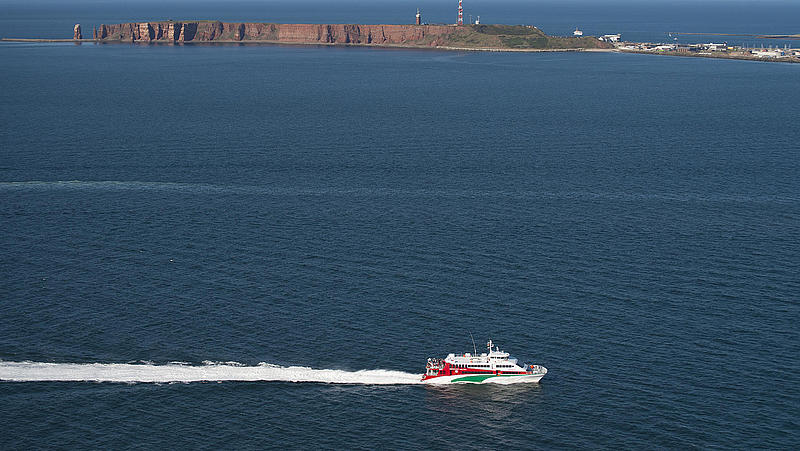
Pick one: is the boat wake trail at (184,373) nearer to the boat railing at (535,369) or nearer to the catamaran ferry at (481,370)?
the catamaran ferry at (481,370)

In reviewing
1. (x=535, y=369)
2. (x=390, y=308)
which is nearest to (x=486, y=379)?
(x=535, y=369)

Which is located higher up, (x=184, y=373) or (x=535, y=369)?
(x=535, y=369)

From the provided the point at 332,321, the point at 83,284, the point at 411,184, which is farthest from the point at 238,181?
the point at 332,321

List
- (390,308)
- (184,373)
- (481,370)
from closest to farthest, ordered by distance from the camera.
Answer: (184,373) < (481,370) < (390,308)

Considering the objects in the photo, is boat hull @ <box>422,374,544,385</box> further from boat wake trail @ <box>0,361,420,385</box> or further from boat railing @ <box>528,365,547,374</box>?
boat wake trail @ <box>0,361,420,385</box>

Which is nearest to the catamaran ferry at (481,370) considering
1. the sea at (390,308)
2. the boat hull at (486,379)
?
the boat hull at (486,379)

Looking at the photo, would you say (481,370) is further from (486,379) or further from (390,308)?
(390,308)

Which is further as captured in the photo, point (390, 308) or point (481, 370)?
point (390, 308)

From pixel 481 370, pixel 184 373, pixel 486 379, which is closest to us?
pixel 184 373
